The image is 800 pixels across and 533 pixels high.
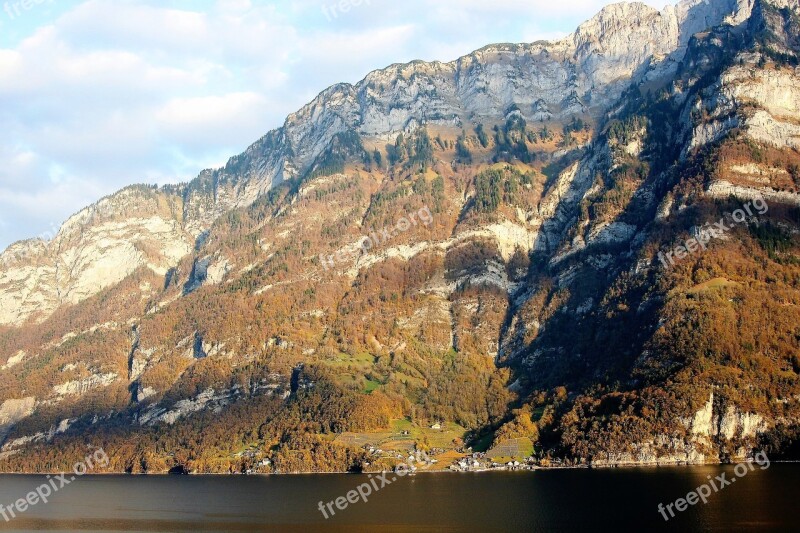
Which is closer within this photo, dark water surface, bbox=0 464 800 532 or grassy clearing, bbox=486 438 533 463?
dark water surface, bbox=0 464 800 532

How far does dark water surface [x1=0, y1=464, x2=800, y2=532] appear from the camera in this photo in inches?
4304

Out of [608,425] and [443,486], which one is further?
[608,425]

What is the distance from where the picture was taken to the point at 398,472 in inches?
→ 7598

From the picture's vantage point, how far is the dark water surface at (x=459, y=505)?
10931 cm

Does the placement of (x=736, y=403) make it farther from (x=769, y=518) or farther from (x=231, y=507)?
(x=231, y=507)

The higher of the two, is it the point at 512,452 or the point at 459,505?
the point at 512,452

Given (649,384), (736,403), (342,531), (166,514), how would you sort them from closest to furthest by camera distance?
(342,531) → (166,514) → (736,403) → (649,384)

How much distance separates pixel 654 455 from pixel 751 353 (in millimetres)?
34104

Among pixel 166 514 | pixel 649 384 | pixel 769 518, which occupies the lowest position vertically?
pixel 769 518

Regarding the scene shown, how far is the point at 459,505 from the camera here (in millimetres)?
129125

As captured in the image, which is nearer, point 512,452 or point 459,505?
point 459,505

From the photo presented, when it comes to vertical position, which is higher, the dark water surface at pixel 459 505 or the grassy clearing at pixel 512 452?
the grassy clearing at pixel 512 452

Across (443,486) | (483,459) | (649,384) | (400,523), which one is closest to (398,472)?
(483,459)

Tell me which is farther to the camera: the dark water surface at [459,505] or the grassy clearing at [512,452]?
the grassy clearing at [512,452]
